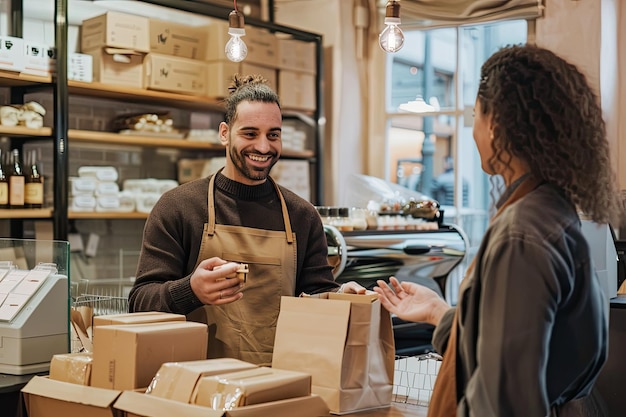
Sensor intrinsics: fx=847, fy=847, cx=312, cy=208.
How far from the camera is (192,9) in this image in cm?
500

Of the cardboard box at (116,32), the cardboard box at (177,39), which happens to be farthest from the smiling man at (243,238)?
the cardboard box at (177,39)

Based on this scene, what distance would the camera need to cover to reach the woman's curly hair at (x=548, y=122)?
1578 mm

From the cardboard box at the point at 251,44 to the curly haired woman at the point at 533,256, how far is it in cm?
369

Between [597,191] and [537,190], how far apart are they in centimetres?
13

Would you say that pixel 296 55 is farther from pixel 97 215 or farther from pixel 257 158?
pixel 257 158

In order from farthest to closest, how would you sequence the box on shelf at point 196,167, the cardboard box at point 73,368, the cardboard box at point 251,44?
the box on shelf at point 196,167 → the cardboard box at point 251,44 → the cardboard box at point 73,368

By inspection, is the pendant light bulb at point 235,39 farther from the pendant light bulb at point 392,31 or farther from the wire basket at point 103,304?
the wire basket at point 103,304

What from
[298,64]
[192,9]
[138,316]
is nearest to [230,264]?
[138,316]

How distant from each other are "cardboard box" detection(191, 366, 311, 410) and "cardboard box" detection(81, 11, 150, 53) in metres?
3.27

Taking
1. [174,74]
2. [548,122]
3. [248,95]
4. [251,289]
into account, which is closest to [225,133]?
[248,95]

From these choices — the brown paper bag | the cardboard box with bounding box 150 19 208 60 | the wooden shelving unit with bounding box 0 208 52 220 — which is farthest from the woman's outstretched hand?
the cardboard box with bounding box 150 19 208 60

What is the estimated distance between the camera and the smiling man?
2635mm

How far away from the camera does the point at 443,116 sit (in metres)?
6.35

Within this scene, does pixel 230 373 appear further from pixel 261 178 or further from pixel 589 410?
pixel 261 178
